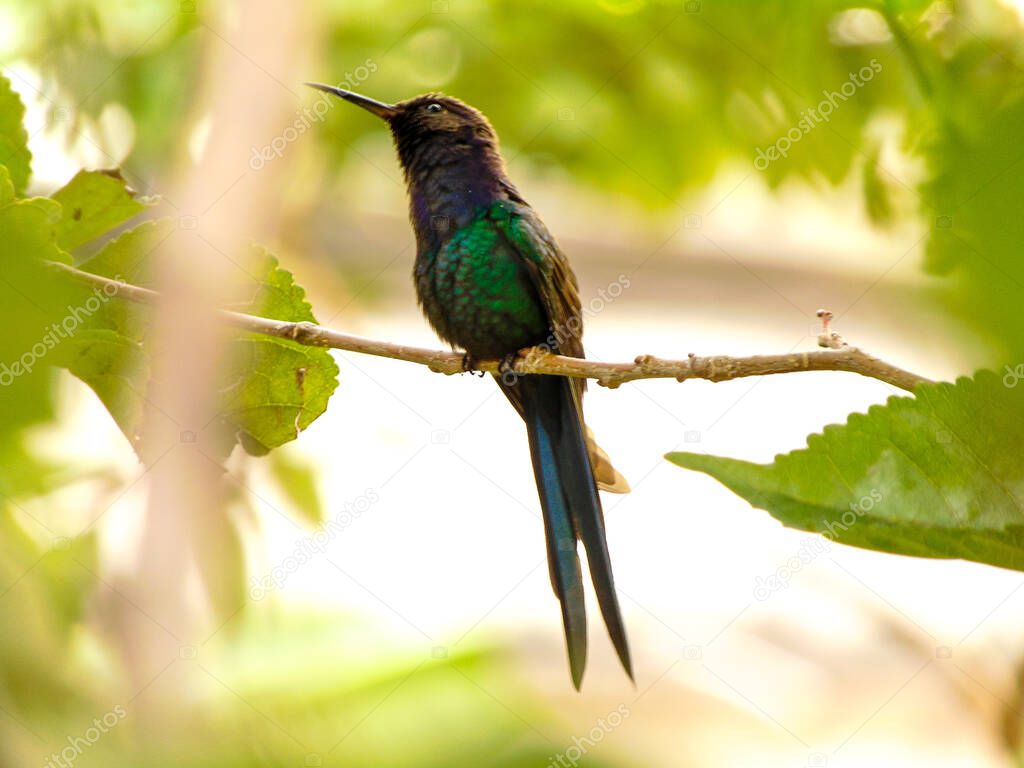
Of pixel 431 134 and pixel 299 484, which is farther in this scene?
pixel 299 484

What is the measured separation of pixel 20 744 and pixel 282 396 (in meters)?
0.87

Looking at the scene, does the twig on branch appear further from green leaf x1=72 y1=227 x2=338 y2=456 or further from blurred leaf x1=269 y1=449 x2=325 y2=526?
blurred leaf x1=269 y1=449 x2=325 y2=526

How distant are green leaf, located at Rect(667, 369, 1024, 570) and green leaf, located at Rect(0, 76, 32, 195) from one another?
86cm

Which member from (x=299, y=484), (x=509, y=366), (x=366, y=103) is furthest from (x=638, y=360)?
(x=299, y=484)

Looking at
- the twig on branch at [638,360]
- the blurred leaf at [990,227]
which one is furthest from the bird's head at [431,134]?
the blurred leaf at [990,227]

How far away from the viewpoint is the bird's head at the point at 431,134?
346 centimetres

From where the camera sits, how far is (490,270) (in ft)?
11.0

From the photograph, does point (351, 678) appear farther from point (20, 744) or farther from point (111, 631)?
point (20, 744)

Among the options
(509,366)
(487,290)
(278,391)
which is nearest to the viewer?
(278,391)

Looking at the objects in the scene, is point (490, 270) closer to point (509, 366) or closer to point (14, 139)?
point (509, 366)

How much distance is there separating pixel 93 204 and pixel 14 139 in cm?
41

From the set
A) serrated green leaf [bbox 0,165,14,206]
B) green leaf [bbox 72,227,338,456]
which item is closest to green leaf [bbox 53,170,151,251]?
green leaf [bbox 72,227,338,456]

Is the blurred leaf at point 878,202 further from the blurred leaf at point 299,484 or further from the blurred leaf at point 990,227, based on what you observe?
the blurred leaf at point 299,484

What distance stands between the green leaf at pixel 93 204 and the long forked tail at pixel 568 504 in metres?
1.16
